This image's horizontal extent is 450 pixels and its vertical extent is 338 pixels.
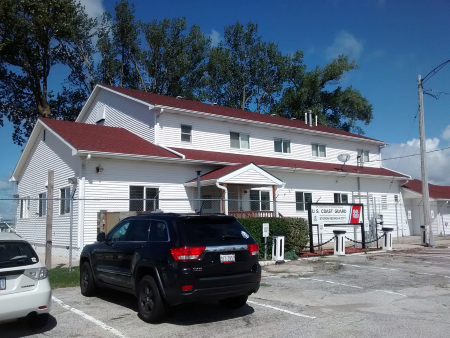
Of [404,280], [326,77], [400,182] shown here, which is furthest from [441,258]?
[326,77]

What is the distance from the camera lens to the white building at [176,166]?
16.9m

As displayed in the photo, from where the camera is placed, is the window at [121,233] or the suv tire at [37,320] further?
the window at [121,233]

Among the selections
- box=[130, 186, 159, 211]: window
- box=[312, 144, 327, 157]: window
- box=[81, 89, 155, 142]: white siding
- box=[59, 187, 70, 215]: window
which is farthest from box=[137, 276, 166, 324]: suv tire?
box=[312, 144, 327, 157]: window

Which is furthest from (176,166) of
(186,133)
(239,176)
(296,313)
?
(296,313)

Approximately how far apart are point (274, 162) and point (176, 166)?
614 cm

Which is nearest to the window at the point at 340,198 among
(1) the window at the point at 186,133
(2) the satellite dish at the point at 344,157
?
(2) the satellite dish at the point at 344,157

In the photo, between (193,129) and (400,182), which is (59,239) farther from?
(400,182)

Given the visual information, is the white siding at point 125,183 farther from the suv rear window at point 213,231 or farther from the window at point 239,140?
the suv rear window at point 213,231

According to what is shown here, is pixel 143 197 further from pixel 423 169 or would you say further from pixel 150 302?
pixel 423 169

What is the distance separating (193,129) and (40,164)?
733 cm

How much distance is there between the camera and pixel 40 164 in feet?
66.9

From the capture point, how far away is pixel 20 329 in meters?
6.71

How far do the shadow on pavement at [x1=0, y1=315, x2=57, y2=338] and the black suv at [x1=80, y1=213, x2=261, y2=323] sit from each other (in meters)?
1.34

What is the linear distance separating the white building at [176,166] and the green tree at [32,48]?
28.8 feet
